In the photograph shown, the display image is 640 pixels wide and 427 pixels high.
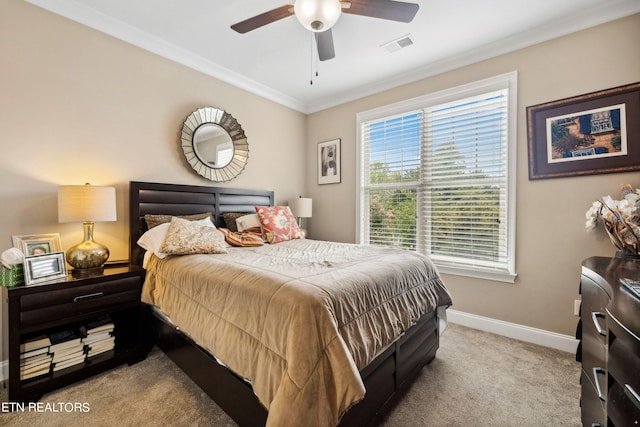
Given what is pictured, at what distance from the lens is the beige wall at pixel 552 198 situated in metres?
2.15

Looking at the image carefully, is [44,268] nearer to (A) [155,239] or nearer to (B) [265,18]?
(A) [155,239]

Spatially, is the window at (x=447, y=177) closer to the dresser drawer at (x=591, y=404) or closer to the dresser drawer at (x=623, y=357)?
the dresser drawer at (x=591, y=404)

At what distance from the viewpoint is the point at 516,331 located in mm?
2551

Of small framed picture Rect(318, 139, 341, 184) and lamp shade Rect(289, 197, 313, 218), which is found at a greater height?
small framed picture Rect(318, 139, 341, 184)

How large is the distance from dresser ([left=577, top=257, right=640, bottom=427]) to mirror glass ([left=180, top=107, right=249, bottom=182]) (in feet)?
10.6

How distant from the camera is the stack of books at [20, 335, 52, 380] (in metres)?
1.72

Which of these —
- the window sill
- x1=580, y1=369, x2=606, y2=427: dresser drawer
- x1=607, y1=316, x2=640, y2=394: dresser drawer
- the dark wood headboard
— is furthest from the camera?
the window sill

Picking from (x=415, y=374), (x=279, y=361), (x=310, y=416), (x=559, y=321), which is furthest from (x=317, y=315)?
(x=559, y=321)

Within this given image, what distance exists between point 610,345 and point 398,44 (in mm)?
2750

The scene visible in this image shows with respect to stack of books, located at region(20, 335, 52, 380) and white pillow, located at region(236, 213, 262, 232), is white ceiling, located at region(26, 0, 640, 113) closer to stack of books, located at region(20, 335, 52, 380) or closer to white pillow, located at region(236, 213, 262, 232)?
white pillow, located at region(236, 213, 262, 232)

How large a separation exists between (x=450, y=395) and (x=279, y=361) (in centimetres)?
133

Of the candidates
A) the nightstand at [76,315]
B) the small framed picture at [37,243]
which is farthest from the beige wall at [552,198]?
the small framed picture at [37,243]

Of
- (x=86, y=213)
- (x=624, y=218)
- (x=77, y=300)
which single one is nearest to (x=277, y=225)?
(x=86, y=213)

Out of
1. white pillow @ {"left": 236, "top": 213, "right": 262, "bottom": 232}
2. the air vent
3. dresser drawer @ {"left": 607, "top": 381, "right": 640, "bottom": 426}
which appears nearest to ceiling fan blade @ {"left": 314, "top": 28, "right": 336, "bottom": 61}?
the air vent
